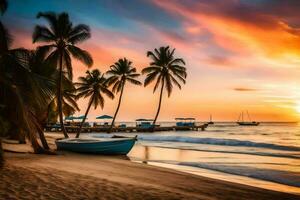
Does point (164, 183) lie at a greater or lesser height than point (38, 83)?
lesser

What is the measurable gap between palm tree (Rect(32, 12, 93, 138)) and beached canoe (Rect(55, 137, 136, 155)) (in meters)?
10.1

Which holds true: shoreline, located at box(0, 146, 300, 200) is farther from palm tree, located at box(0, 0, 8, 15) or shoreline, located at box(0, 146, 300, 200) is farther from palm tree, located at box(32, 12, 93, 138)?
palm tree, located at box(32, 12, 93, 138)

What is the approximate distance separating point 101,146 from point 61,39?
1496 centimetres

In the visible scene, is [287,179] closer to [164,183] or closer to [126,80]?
[164,183]

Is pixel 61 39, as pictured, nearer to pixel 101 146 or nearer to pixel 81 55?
pixel 81 55

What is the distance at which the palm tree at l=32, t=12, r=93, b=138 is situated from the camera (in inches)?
1227

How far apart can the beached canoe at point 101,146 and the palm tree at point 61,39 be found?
33.1 ft

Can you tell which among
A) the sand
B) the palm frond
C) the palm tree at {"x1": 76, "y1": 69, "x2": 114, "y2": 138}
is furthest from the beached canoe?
the palm tree at {"x1": 76, "y1": 69, "x2": 114, "y2": 138}

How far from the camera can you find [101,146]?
21.6 meters

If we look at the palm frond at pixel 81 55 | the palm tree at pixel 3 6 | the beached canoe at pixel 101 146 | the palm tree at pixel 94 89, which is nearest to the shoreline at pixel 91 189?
the palm tree at pixel 3 6

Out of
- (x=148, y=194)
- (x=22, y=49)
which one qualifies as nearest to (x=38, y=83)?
(x=22, y=49)

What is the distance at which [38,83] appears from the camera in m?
9.86

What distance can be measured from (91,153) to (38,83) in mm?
12791

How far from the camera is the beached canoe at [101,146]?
2159 centimetres
